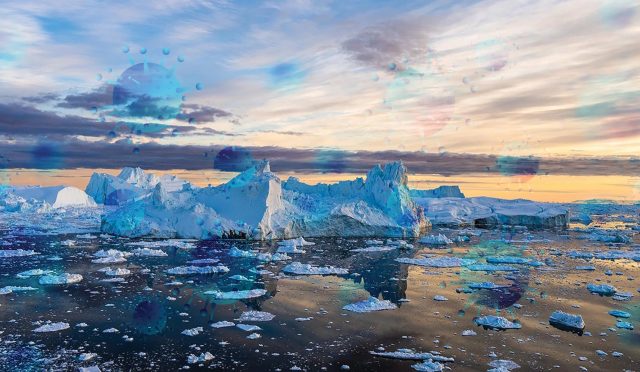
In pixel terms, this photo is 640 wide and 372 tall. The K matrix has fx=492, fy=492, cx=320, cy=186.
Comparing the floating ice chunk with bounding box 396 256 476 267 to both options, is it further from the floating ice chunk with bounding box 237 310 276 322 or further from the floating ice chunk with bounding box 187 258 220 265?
the floating ice chunk with bounding box 237 310 276 322

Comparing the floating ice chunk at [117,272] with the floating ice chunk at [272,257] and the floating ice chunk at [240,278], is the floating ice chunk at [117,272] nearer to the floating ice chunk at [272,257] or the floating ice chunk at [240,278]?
the floating ice chunk at [240,278]

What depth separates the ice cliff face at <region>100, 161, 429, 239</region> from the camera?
28656 mm

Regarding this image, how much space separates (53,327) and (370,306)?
7.61 metres

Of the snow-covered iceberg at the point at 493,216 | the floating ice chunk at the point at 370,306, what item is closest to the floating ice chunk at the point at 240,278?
the floating ice chunk at the point at 370,306

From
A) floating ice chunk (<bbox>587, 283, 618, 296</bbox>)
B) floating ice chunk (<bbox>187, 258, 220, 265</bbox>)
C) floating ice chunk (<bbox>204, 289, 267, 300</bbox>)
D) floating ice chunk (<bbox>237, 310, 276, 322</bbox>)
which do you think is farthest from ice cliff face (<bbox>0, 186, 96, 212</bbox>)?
floating ice chunk (<bbox>587, 283, 618, 296</bbox>)

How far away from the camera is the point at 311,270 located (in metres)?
18.7

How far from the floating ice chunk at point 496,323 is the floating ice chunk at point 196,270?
979 centimetres

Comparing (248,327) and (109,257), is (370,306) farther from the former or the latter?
(109,257)

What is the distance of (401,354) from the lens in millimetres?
9508

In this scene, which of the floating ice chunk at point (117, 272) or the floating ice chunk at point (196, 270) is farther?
the floating ice chunk at point (196, 270)

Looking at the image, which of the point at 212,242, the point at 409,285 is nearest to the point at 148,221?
the point at 212,242

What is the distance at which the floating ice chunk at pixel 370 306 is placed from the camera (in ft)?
42.6

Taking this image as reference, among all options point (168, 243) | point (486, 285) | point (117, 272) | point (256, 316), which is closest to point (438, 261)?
point (486, 285)

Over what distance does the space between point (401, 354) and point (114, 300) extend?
825 cm
